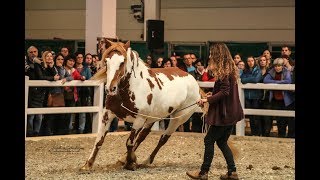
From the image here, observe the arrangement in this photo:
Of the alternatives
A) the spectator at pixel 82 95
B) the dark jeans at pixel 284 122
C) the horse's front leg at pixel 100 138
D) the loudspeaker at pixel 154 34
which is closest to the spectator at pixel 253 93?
the dark jeans at pixel 284 122

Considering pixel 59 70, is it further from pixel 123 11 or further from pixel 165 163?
pixel 123 11

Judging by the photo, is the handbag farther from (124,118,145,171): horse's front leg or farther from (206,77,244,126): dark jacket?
(206,77,244,126): dark jacket

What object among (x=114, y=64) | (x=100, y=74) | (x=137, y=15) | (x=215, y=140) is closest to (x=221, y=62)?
(x=215, y=140)

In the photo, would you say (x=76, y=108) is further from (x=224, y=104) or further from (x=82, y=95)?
(x=224, y=104)

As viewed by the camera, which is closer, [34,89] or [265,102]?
[34,89]

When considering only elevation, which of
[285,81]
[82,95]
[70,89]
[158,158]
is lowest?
[158,158]

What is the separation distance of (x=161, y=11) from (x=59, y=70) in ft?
40.0

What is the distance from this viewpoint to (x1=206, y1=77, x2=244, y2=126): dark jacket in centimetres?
694

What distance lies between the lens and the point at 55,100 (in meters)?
11.2

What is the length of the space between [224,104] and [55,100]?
4983 millimetres

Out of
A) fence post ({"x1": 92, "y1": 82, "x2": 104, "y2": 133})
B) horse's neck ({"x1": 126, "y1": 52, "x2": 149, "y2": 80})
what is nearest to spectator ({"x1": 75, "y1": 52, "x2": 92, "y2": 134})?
fence post ({"x1": 92, "y1": 82, "x2": 104, "y2": 133})

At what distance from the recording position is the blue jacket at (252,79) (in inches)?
463

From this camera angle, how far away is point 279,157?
9477 millimetres

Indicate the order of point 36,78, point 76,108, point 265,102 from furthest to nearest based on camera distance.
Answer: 1. point 265,102
2. point 76,108
3. point 36,78
